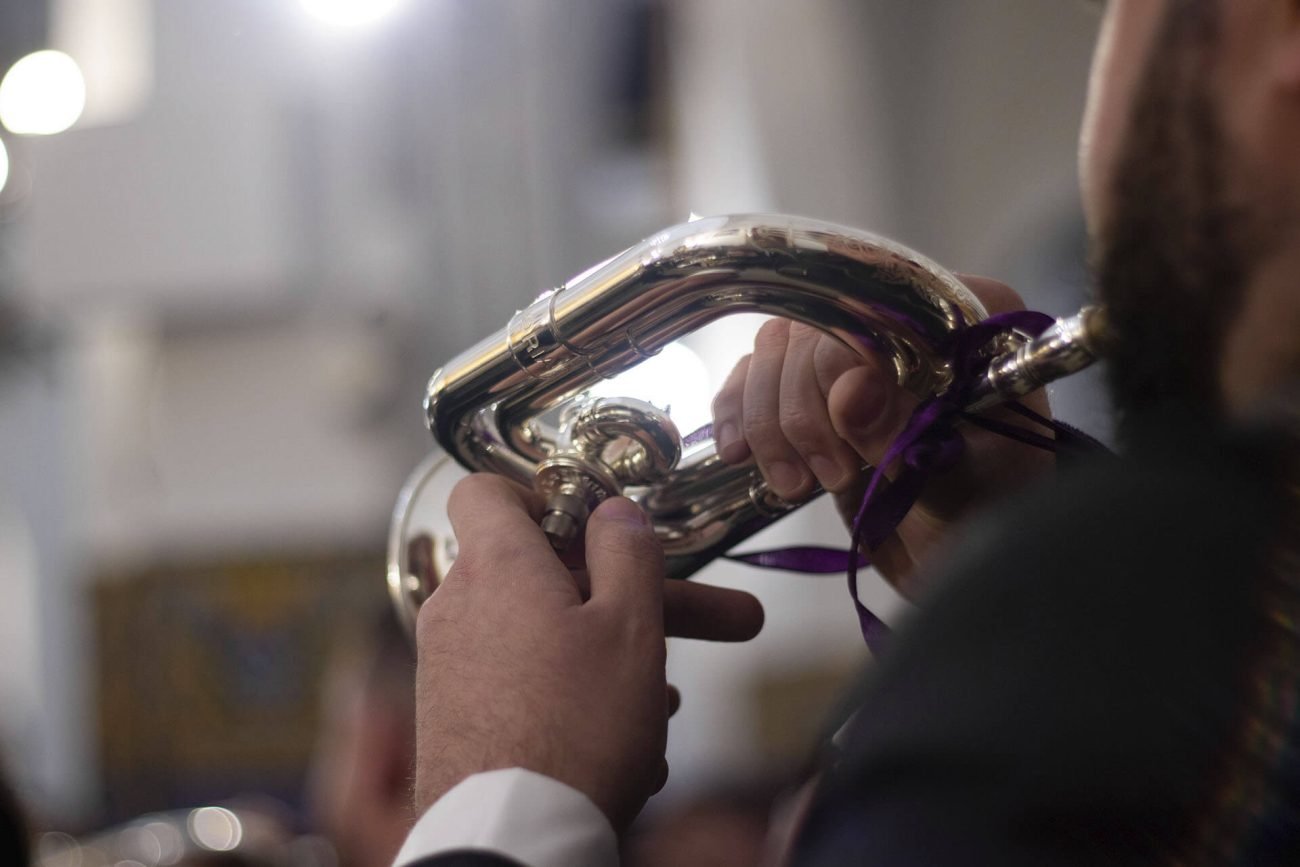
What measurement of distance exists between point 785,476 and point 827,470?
21mm

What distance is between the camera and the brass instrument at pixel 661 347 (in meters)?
0.53

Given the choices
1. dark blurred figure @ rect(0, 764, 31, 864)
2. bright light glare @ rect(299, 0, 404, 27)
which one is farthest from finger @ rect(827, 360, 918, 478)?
bright light glare @ rect(299, 0, 404, 27)

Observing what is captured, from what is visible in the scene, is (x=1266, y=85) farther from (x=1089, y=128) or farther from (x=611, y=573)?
(x=611, y=573)

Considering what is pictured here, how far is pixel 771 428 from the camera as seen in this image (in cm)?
62

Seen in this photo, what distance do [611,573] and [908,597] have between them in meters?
0.22

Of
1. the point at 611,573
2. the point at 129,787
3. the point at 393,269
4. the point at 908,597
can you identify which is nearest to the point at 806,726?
the point at 908,597

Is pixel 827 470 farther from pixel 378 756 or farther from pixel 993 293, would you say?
pixel 378 756

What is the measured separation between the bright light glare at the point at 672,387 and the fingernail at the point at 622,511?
55 millimetres

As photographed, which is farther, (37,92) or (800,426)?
(37,92)

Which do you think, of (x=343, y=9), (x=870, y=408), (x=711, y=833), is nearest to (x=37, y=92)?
(x=343, y=9)

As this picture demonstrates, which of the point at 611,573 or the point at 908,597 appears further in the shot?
the point at 908,597

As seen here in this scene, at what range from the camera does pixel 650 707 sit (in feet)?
1.69

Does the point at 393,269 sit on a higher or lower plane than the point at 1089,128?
lower

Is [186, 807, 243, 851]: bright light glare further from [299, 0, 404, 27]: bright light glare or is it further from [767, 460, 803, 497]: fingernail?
[299, 0, 404, 27]: bright light glare
